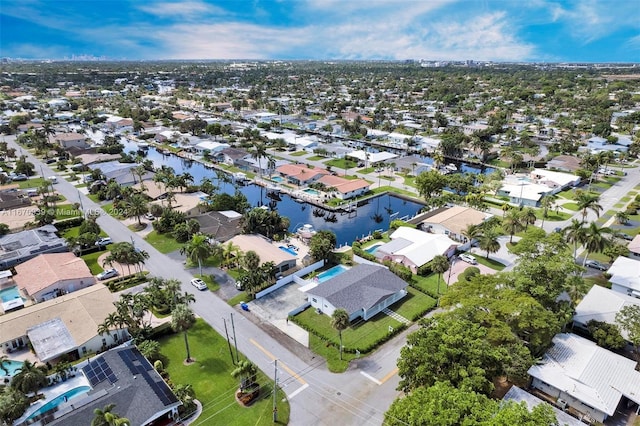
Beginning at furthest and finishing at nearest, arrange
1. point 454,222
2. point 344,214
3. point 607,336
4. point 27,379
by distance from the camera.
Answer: point 344,214
point 454,222
point 607,336
point 27,379

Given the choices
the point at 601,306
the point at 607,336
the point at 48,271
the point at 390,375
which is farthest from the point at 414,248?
the point at 48,271

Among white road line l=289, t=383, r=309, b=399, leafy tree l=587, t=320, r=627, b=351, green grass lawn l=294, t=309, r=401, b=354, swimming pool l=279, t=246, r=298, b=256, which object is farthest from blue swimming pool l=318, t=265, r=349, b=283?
leafy tree l=587, t=320, r=627, b=351

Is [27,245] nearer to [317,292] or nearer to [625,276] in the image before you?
[317,292]

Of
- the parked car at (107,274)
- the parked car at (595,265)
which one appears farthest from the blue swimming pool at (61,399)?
the parked car at (595,265)

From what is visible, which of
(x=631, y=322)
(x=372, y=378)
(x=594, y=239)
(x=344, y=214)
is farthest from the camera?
(x=344, y=214)

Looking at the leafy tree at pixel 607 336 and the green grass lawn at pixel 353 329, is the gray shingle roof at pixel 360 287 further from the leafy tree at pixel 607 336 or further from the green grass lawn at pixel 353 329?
the leafy tree at pixel 607 336

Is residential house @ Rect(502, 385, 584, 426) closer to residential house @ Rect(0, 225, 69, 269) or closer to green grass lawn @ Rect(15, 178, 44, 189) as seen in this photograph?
residential house @ Rect(0, 225, 69, 269)

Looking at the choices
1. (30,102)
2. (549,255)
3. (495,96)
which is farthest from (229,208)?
(495,96)
